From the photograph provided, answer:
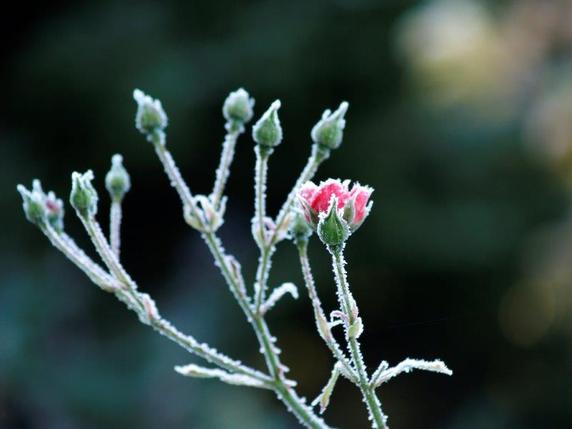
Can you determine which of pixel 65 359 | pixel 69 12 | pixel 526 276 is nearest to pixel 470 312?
pixel 526 276

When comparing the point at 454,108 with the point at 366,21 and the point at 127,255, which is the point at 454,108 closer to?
the point at 366,21

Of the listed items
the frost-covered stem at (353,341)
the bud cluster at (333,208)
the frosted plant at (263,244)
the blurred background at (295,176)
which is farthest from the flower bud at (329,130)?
the blurred background at (295,176)

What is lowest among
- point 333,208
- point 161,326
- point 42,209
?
point 161,326

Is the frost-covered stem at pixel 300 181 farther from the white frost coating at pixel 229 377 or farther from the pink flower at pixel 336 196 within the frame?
the white frost coating at pixel 229 377

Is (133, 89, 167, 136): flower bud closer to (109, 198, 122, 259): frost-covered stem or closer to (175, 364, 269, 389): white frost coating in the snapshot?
(109, 198, 122, 259): frost-covered stem

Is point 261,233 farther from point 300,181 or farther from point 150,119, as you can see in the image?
point 150,119

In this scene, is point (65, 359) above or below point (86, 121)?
below

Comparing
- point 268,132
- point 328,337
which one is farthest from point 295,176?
point 328,337
